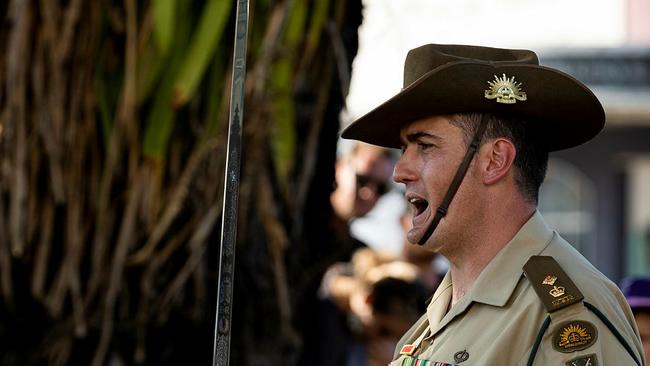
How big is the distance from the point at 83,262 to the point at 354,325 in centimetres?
145

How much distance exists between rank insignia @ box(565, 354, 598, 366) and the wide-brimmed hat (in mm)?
577

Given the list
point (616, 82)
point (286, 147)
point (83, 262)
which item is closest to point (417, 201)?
point (286, 147)

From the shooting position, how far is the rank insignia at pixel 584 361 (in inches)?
99.4

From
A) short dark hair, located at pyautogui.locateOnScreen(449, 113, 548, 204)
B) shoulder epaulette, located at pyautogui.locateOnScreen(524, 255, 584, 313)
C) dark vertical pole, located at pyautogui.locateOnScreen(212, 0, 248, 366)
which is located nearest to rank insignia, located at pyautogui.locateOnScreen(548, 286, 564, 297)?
shoulder epaulette, located at pyautogui.locateOnScreen(524, 255, 584, 313)

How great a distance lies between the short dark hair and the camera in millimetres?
2891

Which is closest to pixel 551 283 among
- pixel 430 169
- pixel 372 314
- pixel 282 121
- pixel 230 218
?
pixel 430 169

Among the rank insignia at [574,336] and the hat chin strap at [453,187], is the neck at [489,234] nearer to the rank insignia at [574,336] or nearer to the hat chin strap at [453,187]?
the hat chin strap at [453,187]

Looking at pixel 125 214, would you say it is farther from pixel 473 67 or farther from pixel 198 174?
pixel 473 67

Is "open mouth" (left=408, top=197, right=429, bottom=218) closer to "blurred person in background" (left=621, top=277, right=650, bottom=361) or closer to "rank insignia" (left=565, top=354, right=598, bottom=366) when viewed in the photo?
"rank insignia" (left=565, top=354, right=598, bottom=366)

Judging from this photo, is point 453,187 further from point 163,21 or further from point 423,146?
point 163,21

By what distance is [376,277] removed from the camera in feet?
17.4

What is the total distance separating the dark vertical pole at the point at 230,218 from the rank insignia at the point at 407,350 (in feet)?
1.39

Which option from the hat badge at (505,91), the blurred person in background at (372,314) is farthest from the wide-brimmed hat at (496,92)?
the blurred person in background at (372,314)

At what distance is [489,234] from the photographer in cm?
287
